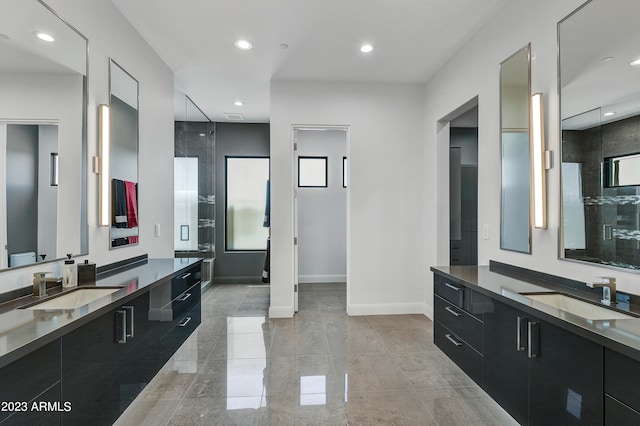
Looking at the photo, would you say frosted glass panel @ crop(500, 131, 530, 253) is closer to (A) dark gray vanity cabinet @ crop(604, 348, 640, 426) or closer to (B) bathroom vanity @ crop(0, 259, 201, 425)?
(A) dark gray vanity cabinet @ crop(604, 348, 640, 426)

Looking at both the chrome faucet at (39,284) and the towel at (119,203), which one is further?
the towel at (119,203)

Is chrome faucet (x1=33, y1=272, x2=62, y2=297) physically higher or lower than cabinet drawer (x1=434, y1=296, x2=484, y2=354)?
higher

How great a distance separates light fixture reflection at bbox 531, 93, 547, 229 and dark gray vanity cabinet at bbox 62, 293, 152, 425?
264cm

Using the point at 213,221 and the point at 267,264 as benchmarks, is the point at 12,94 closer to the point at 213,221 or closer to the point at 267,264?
the point at 267,264

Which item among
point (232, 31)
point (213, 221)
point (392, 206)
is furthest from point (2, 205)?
point (213, 221)

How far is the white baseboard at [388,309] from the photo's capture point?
4266 mm

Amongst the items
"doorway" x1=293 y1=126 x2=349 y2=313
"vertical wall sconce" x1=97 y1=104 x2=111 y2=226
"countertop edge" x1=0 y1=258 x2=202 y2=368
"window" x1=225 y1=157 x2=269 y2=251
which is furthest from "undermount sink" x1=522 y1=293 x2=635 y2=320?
"window" x1=225 y1=157 x2=269 y2=251

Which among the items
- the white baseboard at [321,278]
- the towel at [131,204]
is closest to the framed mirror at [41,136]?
the towel at [131,204]

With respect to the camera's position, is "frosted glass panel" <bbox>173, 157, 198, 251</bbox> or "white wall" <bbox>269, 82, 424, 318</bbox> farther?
"frosted glass panel" <bbox>173, 157, 198, 251</bbox>

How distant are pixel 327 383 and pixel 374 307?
1.85 meters

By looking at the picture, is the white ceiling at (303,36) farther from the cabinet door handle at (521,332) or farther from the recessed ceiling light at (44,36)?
→ the cabinet door handle at (521,332)

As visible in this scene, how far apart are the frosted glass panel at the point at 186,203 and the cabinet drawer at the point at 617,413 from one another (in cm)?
498

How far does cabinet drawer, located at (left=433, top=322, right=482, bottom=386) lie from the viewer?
2.01 m

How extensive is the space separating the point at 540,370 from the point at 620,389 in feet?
1.35
